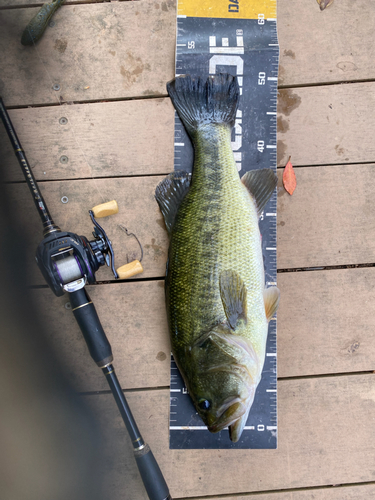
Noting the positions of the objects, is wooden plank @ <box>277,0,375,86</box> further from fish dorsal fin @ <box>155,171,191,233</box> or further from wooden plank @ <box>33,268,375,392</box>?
wooden plank @ <box>33,268,375,392</box>

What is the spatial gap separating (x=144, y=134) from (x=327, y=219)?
1.16 meters

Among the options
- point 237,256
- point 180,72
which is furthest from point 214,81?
point 237,256

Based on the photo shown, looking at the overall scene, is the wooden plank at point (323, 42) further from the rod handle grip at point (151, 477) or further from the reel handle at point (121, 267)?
the rod handle grip at point (151, 477)

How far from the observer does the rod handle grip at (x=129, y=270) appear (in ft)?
6.02

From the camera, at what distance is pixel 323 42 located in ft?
6.38

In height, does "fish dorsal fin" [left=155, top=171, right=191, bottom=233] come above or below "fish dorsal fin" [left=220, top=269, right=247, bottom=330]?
above

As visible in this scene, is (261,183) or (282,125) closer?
(261,183)

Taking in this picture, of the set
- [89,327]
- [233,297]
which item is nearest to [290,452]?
[233,297]

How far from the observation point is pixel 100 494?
1.82 meters

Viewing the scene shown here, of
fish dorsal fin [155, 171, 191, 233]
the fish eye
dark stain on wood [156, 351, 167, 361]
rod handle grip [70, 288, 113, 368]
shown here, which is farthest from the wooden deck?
the fish eye

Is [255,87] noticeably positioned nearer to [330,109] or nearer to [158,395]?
[330,109]

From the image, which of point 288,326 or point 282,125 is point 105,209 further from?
point 288,326

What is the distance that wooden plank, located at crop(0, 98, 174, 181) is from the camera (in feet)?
6.33

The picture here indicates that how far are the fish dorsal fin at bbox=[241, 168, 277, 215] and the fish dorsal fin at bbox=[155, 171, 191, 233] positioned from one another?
32 centimetres
